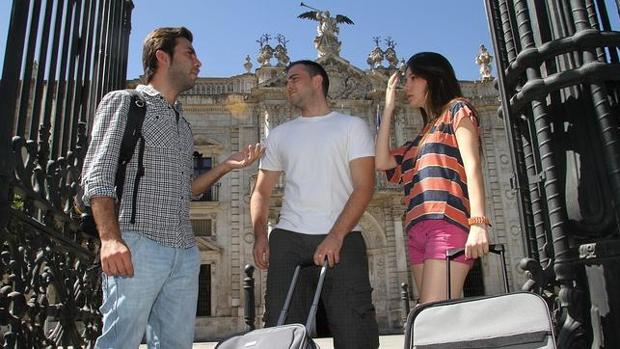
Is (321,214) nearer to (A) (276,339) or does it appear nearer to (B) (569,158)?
(A) (276,339)

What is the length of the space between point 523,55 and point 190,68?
72.2 inches

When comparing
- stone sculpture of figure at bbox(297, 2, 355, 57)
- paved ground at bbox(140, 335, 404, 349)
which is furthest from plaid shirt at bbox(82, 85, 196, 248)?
stone sculpture of figure at bbox(297, 2, 355, 57)

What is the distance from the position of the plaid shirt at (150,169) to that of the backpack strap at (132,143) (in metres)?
0.02

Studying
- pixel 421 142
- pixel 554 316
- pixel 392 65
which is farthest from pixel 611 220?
pixel 392 65

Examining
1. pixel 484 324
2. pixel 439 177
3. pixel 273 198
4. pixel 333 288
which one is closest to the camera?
pixel 484 324

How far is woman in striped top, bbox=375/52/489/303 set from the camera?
2.85 metres

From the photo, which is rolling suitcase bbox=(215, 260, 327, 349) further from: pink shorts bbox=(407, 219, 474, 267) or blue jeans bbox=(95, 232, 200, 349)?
pink shorts bbox=(407, 219, 474, 267)

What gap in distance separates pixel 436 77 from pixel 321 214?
3.67ft

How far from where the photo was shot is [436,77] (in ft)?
11.0

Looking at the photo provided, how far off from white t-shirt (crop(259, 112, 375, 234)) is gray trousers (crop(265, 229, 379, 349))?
4.5 inches

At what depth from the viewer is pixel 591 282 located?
255 centimetres

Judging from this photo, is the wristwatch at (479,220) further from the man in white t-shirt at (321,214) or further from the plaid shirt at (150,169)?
the plaid shirt at (150,169)

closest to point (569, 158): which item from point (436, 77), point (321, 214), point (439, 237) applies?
point (439, 237)

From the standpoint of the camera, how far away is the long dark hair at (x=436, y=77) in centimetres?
334
